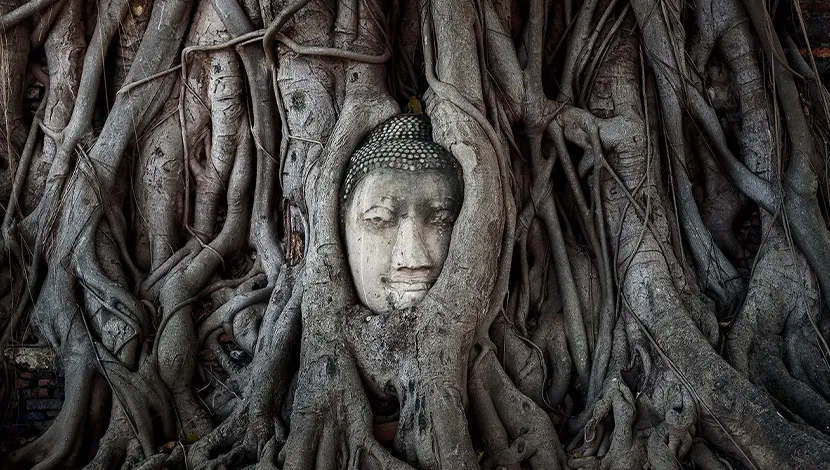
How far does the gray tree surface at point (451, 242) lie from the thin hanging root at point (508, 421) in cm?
1

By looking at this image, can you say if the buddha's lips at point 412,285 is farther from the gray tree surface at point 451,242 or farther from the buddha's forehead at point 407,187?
the buddha's forehead at point 407,187

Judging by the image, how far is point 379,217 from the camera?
3535 millimetres

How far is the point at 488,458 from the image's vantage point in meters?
3.33

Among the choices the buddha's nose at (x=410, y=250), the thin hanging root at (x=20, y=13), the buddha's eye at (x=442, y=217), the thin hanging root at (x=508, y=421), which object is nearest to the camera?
the thin hanging root at (x=508, y=421)

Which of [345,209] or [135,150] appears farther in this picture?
[135,150]

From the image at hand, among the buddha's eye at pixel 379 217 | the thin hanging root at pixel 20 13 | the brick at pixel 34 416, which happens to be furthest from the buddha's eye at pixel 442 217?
the thin hanging root at pixel 20 13

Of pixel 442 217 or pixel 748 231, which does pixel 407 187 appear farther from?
pixel 748 231

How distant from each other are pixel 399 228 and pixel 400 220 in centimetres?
4

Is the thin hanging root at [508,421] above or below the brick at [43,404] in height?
below

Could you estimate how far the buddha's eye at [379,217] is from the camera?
3.53 meters

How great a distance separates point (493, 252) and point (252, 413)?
3.93 feet

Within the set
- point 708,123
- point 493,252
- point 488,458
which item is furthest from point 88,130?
point 708,123

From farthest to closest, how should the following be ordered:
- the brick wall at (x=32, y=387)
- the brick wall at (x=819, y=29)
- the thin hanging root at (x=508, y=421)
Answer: the brick wall at (x=819, y=29)
the brick wall at (x=32, y=387)
the thin hanging root at (x=508, y=421)

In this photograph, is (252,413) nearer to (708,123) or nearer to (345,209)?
(345,209)
